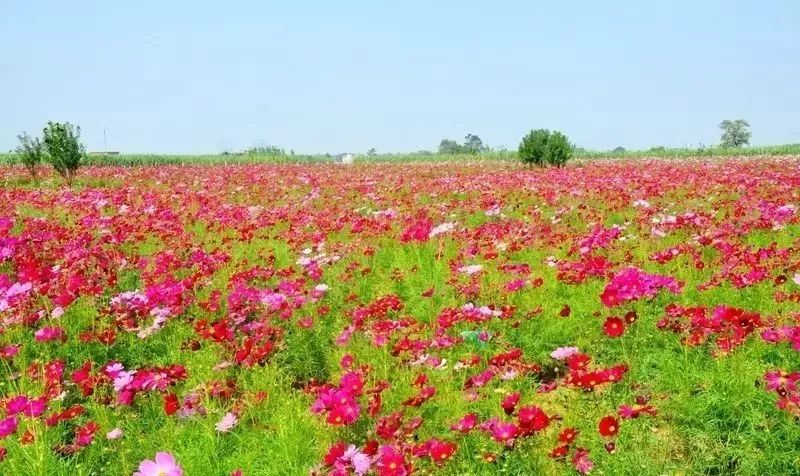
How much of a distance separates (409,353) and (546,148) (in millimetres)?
19747

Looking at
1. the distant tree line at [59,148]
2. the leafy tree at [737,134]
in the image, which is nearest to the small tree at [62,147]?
the distant tree line at [59,148]

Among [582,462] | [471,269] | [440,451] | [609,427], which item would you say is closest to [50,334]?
[440,451]

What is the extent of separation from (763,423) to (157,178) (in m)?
18.4

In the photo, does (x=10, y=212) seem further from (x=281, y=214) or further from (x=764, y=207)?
(x=764, y=207)

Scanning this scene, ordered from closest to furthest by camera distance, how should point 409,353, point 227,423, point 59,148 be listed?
point 227,423 < point 409,353 < point 59,148

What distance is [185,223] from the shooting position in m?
8.88

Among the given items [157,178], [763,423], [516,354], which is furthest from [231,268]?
[157,178]

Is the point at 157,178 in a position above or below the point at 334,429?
above

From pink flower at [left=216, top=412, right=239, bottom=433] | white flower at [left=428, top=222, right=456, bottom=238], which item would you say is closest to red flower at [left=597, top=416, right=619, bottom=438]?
pink flower at [left=216, top=412, right=239, bottom=433]

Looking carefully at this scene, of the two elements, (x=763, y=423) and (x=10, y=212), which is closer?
(x=763, y=423)

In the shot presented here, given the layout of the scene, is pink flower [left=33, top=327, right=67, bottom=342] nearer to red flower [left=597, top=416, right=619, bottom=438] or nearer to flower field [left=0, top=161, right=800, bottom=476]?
flower field [left=0, top=161, right=800, bottom=476]

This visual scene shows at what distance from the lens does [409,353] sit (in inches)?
156

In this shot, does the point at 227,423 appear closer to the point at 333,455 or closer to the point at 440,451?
the point at 333,455

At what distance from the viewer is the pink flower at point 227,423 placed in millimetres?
3246
